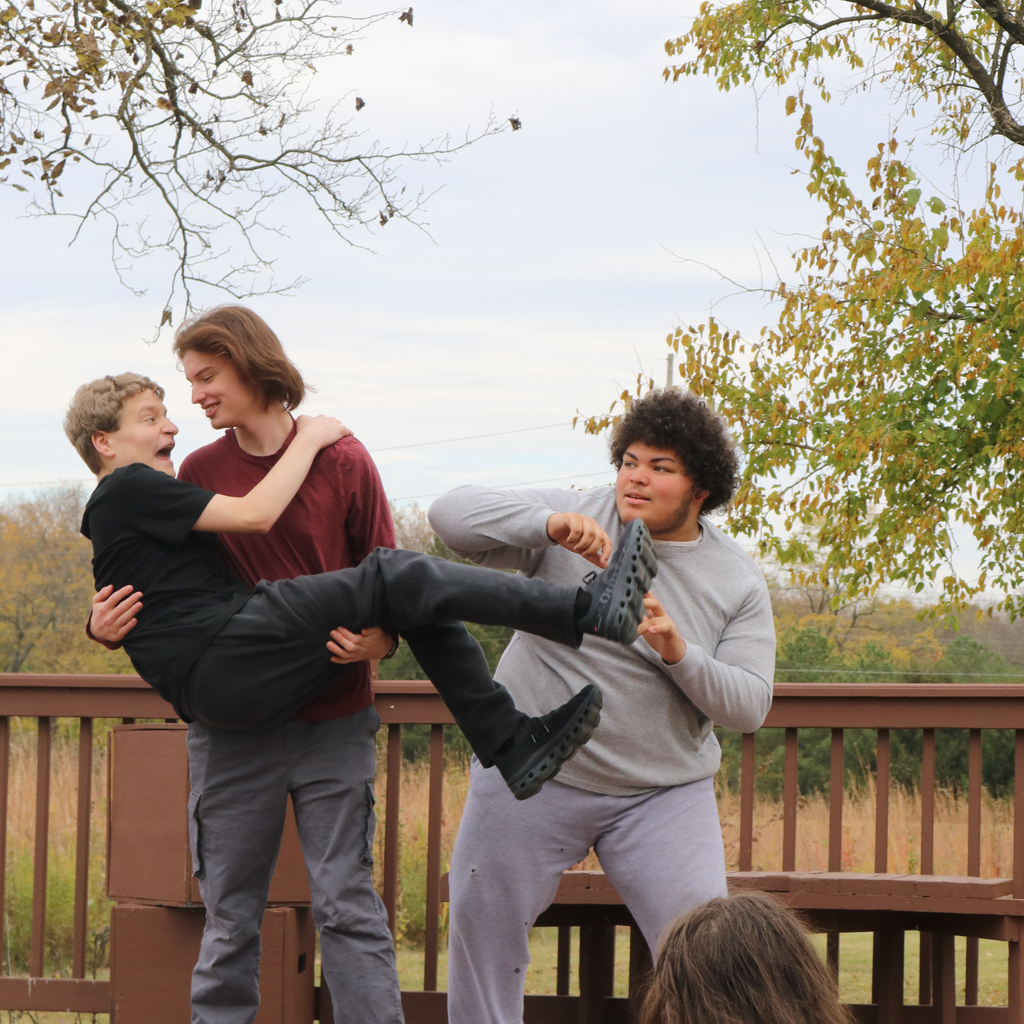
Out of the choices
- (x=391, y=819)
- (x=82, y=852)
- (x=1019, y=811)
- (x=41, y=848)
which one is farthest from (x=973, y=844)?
(x=41, y=848)

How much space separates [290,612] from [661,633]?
0.72 meters

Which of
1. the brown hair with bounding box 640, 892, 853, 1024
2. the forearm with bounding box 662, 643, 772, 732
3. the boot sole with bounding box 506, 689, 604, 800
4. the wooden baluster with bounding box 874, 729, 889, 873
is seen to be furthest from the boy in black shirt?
the wooden baluster with bounding box 874, 729, 889, 873

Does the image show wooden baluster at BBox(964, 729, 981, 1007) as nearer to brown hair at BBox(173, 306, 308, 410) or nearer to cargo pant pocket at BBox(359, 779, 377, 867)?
cargo pant pocket at BBox(359, 779, 377, 867)

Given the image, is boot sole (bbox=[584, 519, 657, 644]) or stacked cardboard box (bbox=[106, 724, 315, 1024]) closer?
boot sole (bbox=[584, 519, 657, 644])

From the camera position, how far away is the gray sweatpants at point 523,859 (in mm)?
2227

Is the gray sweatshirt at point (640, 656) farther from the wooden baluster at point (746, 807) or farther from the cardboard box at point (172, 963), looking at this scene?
the cardboard box at point (172, 963)

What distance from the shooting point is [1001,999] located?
4.41 meters

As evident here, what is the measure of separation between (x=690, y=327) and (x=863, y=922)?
7124mm

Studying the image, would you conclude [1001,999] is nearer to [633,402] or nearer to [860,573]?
[633,402]

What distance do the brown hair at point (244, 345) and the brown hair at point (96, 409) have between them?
0.17 metres

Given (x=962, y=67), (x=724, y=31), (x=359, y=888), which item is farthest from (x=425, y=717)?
(x=962, y=67)

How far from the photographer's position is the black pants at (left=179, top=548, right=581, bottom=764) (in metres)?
2.13

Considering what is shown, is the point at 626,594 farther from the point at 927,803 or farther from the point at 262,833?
the point at 927,803

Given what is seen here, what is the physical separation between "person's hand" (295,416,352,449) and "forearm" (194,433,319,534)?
0.10 meters
